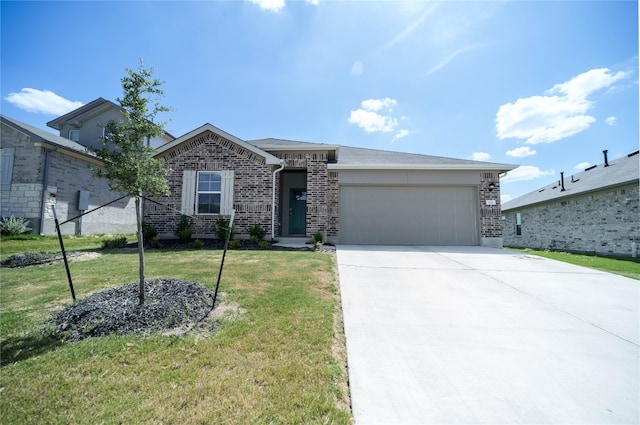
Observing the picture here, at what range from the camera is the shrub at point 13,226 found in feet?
31.5

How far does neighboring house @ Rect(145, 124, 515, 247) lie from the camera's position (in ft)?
32.2

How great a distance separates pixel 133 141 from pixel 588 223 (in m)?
18.3

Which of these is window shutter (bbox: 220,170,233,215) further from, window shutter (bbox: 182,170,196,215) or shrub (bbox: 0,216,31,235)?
shrub (bbox: 0,216,31,235)

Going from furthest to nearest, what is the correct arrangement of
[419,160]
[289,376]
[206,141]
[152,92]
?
[419,160] < [206,141] < [152,92] < [289,376]

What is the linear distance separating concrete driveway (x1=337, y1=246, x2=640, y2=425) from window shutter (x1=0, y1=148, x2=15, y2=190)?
48.9ft

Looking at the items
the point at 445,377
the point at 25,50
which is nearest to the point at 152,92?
the point at 445,377

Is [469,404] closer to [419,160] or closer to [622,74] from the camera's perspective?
[419,160]

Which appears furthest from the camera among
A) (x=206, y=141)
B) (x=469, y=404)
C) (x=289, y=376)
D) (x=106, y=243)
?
(x=206, y=141)

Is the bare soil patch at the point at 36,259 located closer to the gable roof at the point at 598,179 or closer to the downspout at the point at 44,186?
the downspout at the point at 44,186

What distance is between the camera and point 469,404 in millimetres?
1909

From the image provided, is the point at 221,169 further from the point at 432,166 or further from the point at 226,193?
the point at 432,166

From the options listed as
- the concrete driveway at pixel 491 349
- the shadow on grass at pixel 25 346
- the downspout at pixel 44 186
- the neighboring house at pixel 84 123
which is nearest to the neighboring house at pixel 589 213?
the concrete driveway at pixel 491 349

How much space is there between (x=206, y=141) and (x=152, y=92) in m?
7.10

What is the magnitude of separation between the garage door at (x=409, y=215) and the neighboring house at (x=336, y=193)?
4cm
